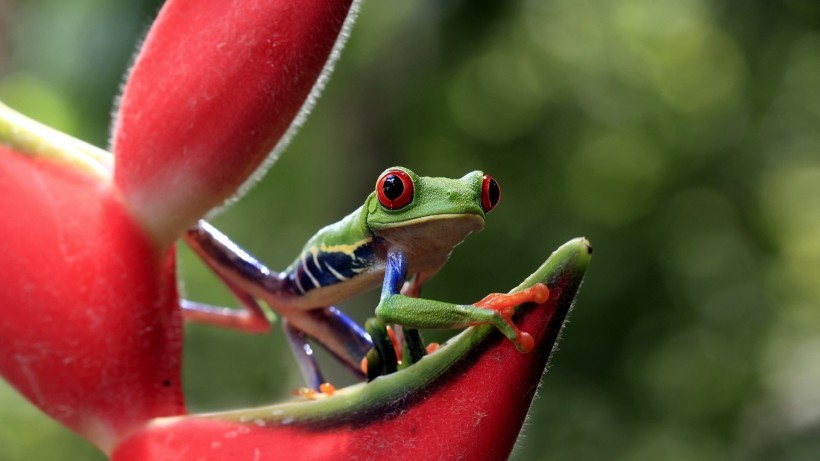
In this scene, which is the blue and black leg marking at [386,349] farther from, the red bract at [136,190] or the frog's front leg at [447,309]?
the red bract at [136,190]

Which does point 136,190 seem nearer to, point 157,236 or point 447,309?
point 157,236

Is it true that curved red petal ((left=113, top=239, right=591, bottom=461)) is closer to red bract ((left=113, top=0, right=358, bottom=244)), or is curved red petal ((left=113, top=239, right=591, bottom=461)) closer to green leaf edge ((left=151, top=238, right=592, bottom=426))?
green leaf edge ((left=151, top=238, right=592, bottom=426))

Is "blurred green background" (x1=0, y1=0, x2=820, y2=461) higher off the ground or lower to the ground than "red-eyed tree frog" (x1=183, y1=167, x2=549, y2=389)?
lower

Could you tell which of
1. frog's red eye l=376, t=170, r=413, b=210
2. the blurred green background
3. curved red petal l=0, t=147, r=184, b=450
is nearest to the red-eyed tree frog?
frog's red eye l=376, t=170, r=413, b=210

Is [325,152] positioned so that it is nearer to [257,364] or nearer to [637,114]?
[257,364]

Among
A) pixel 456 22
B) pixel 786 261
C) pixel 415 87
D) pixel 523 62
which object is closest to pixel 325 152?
pixel 415 87

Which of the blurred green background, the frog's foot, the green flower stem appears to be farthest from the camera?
the blurred green background

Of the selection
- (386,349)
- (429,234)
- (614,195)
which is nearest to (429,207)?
(429,234)
